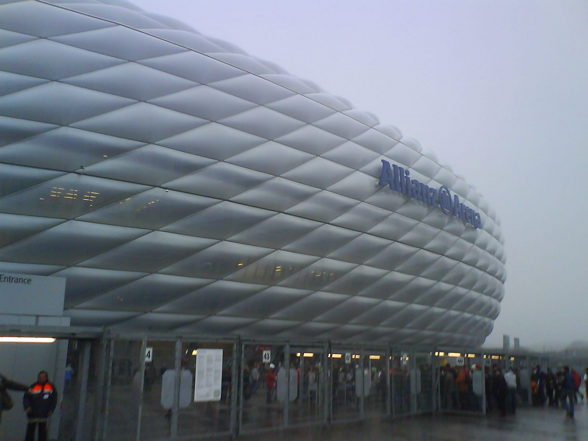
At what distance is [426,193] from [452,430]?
11.6 metres

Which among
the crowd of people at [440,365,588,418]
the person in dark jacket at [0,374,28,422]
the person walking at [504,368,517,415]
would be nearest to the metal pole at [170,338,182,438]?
the person in dark jacket at [0,374,28,422]

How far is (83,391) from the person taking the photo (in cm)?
1053

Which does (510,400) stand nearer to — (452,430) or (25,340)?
(452,430)

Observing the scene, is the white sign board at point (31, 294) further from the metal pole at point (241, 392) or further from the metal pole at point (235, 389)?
the metal pole at point (241, 392)

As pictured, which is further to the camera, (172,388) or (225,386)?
(225,386)

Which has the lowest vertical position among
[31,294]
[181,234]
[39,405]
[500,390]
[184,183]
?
[500,390]

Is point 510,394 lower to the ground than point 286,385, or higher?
lower

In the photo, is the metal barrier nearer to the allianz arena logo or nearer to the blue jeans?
the blue jeans

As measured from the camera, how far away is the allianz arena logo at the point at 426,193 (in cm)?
2088

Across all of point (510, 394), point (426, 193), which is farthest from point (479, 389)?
point (426, 193)

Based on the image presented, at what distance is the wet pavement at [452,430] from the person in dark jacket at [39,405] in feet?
12.9

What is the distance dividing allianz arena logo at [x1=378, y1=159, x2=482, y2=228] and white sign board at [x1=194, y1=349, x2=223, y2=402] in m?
10.6

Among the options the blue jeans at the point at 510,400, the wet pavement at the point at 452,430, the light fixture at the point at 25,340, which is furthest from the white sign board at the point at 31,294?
the blue jeans at the point at 510,400

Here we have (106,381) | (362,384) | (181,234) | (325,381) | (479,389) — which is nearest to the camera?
(106,381)
